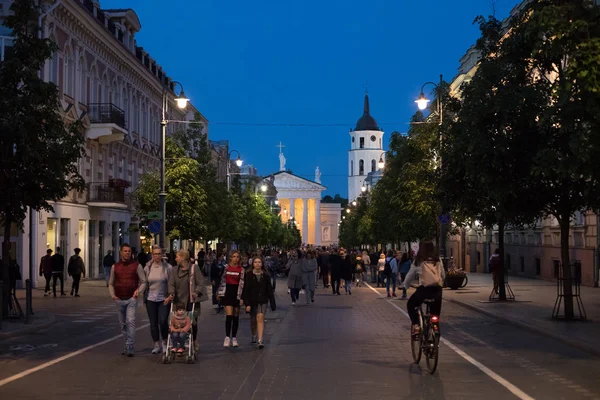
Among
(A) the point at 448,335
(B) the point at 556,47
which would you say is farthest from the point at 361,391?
(A) the point at 448,335

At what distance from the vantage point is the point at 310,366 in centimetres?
1303

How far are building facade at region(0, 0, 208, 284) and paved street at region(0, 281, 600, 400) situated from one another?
17693mm

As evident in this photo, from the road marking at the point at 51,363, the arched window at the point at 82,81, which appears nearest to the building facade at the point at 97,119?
the arched window at the point at 82,81

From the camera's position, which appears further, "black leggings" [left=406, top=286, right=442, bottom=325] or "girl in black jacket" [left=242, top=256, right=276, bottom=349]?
"girl in black jacket" [left=242, top=256, right=276, bottom=349]

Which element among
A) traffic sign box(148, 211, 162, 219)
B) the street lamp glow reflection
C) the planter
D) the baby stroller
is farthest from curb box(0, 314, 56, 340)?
the street lamp glow reflection

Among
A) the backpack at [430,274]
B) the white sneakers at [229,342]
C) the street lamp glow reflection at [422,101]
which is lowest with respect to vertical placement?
the white sneakers at [229,342]

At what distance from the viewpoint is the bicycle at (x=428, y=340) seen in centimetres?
1222

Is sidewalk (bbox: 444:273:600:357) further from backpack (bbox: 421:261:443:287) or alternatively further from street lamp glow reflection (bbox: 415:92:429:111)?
street lamp glow reflection (bbox: 415:92:429:111)

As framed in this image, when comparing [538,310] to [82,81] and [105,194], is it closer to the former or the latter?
[82,81]

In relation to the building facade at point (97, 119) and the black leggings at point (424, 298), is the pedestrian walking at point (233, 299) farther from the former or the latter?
the building facade at point (97, 119)

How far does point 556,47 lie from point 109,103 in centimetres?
3170

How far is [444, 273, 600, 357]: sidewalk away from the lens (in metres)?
17.2

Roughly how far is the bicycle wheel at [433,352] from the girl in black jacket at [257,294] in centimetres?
391

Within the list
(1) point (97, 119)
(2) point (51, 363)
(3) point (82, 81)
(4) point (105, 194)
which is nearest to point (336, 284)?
(4) point (105, 194)
